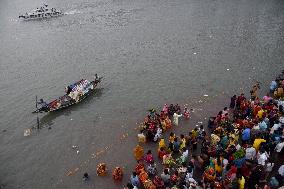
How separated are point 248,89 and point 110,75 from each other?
39.4ft

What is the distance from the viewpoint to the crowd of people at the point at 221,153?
53.4ft

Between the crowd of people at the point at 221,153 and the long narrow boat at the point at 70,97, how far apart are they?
7.36m

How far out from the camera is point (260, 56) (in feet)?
107

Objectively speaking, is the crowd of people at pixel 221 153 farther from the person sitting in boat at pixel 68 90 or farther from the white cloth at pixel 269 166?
the person sitting in boat at pixel 68 90

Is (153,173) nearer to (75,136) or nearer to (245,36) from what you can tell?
(75,136)

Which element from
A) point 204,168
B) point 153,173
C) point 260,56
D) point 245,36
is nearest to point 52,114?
point 153,173

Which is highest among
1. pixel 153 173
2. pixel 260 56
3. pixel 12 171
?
pixel 260 56

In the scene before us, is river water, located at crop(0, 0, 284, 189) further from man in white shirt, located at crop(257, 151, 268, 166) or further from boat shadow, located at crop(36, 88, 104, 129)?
man in white shirt, located at crop(257, 151, 268, 166)

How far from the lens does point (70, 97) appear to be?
27.1m

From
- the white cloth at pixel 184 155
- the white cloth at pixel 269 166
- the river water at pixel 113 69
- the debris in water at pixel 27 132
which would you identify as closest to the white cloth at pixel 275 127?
the white cloth at pixel 269 166

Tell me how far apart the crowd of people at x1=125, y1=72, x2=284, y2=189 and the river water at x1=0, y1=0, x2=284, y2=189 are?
190 cm

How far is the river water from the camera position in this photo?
70.8 feet

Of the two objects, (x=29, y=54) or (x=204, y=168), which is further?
(x=29, y=54)

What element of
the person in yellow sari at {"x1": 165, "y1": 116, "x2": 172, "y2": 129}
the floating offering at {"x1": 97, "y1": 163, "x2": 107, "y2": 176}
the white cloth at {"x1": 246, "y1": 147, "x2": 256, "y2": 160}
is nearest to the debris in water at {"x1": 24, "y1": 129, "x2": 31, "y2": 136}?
the floating offering at {"x1": 97, "y1": 163, "x2": 107, "y2": 176}
